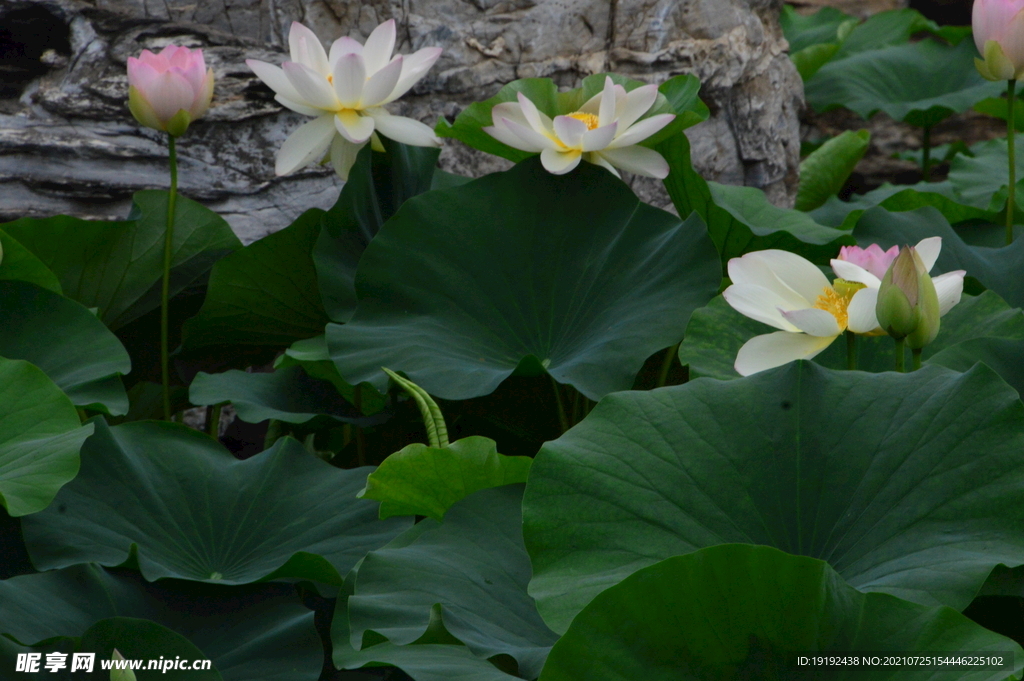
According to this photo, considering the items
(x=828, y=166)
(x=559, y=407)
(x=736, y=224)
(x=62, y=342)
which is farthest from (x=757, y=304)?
(x=828, y=166)

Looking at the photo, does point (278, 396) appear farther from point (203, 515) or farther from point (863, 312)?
point (863, 312)

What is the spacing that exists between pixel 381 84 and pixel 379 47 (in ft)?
0.26

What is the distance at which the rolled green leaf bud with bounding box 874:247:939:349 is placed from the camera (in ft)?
2.16

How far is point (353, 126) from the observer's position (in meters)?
1.05

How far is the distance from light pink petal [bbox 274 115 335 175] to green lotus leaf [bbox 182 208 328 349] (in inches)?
3.6

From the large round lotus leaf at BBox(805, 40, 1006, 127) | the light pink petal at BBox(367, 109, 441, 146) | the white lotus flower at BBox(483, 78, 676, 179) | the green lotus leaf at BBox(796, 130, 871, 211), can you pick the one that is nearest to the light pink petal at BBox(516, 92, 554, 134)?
the white lotus flower at BBox(483, 78, 676, 179)

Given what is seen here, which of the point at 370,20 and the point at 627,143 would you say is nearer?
the point at 627,143

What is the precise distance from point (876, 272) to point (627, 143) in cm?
36

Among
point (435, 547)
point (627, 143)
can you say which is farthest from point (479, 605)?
point (627, 143)

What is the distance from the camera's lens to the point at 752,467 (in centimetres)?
66

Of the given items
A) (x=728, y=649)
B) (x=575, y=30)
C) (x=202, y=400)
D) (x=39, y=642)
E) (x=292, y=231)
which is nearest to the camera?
(x=728, y=649)

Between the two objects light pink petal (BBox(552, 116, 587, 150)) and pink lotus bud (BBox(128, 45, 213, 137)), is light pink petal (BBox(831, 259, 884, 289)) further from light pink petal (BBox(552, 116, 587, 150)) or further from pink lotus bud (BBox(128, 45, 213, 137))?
pink lotus bud (BBox(128, 45, 213, 137))

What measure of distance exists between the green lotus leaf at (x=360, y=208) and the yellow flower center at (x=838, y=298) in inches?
21.9

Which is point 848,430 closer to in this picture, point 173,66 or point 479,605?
point 479,605
